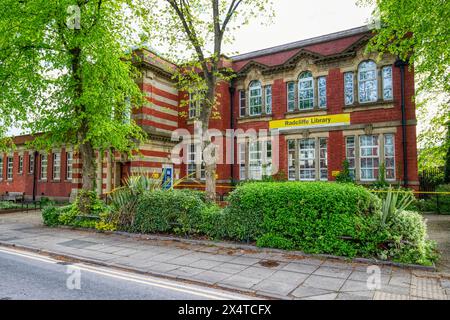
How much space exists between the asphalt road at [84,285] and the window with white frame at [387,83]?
59.4 feet

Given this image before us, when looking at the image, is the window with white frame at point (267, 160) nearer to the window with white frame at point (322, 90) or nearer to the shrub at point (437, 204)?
the window with white frame at point (322, 90)

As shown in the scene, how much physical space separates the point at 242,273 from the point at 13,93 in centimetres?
1311

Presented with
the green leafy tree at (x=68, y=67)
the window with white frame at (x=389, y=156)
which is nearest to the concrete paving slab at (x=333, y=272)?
the green leafy tree at (x=68, y=67)

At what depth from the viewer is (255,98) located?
941 inches

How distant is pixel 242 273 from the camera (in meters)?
6.72

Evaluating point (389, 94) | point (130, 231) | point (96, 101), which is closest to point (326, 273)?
point (130, 231)

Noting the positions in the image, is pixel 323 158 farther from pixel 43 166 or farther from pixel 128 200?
pixel 43 166

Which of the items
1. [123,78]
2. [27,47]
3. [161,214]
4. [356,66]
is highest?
[356,66]

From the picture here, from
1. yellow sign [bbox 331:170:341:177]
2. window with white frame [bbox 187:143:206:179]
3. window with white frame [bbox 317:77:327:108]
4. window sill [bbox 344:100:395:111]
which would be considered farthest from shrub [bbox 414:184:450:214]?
window with white frame [bbox 187:143:206:179]

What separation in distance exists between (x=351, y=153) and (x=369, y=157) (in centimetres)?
113

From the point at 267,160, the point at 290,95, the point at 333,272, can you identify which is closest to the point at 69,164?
the point at 267,160

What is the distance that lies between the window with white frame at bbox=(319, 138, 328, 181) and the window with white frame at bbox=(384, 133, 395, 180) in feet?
11.9

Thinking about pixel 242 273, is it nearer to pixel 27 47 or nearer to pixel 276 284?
pixel 276 284
